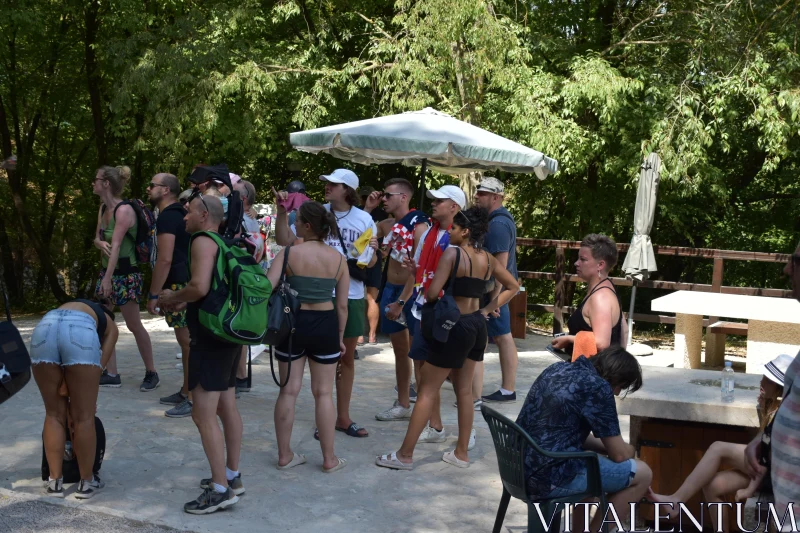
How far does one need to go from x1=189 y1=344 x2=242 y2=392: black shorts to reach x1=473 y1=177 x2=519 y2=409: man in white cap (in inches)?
89.9

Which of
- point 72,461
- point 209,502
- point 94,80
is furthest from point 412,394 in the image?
point 94,80

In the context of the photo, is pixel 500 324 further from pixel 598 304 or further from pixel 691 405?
pixel 691 405

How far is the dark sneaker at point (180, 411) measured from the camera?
6.37 meters

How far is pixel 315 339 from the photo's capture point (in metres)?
5.19

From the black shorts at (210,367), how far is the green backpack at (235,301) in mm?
111

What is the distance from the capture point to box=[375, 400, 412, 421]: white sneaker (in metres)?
6.61

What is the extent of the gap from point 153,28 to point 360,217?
41.2ft

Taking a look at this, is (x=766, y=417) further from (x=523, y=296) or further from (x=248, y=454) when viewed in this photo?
(x=523, y=296)

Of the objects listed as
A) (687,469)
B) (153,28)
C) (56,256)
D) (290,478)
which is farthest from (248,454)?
(56,256)

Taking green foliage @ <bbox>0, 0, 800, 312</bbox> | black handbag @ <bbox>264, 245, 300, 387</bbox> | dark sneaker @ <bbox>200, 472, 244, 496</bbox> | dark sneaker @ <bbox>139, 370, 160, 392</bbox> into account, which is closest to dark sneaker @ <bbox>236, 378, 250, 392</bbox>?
dark sneaker @ <bbox>139, 370, 160, 392</bbox>

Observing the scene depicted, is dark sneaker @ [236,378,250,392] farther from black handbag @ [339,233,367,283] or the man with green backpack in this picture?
the man with green backpack

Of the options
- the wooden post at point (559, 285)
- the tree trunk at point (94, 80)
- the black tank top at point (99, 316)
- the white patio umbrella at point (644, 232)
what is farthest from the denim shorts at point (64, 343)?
the tree trunk at point (94, 80)

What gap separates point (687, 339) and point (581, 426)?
20.2 ft

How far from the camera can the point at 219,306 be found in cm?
451
